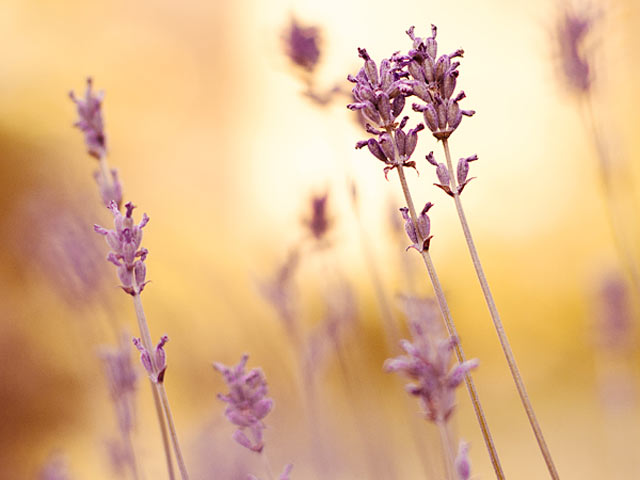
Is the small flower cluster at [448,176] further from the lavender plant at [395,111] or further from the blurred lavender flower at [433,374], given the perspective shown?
the blurred lavender flower at [433,374]

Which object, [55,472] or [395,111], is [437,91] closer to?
[395,111]

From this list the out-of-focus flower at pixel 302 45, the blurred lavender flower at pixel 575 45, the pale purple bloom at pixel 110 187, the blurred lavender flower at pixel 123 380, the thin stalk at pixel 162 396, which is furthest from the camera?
the out-of-focus flower at pixel 302 45

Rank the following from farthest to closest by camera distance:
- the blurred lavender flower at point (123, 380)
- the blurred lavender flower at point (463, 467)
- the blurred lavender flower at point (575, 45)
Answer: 1. the blurred lavender flower at point (575, 45)
2. the blurred lavender flower at point (123, 380)
3. the blurred lavender flower at point (463, 467)

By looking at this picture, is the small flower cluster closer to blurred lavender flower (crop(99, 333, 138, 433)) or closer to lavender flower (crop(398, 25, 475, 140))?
lavender flower (crop(398, 25, 475, 140))

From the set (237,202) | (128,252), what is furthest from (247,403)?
(237,202)

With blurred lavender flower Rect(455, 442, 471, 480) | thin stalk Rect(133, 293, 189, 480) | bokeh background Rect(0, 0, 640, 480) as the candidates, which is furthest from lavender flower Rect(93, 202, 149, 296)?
bokeh background Rect(0, 0, 640, 480)

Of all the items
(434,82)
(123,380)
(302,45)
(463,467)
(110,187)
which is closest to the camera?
(463,467)

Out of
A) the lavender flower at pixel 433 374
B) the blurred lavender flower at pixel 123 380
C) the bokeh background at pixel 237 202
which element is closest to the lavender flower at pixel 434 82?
the lavender flower at pixel 433 374
